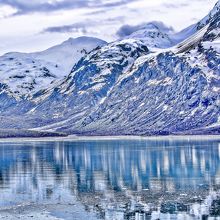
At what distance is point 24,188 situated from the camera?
129375mm

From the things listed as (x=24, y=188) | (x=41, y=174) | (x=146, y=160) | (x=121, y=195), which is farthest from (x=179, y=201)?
(x=146, y=160)

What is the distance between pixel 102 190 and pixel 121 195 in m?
9.03

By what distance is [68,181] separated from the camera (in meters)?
140

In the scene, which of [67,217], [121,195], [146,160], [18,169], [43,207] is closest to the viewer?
[67,217]

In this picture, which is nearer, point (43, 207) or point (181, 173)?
point (43, 207)

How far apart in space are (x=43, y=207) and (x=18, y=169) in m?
74.7

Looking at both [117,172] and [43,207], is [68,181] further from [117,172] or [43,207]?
[43,207]

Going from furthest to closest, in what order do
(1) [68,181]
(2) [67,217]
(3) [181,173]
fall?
1. (3) [181,173]
2. (1) [68,181]
3. (2) [67,217]

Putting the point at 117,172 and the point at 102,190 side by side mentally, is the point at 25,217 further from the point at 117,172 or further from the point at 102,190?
the point at 117,172

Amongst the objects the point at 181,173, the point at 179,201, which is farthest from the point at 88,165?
the point at 179,201

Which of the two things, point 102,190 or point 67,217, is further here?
point 102,190

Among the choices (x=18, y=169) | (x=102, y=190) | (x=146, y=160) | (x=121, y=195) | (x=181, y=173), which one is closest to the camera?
(x=121, y=195)

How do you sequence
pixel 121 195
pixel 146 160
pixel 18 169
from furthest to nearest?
pixel 146 160 < pixel 18 169 < pixel 121 195

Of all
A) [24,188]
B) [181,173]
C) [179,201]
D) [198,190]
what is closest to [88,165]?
[181,173]
